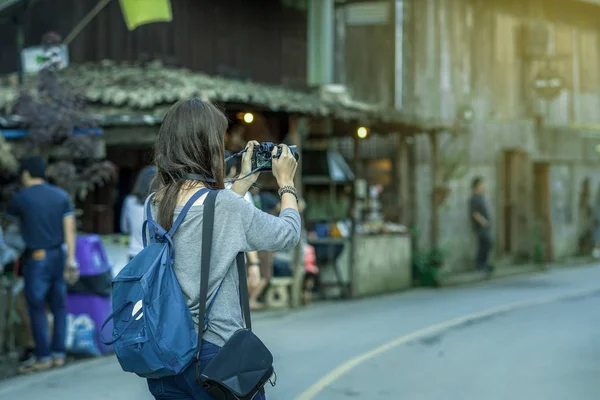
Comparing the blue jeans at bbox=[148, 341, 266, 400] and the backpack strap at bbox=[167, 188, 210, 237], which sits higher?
the backpack strap at bbox=[167, 188, 210, 237]

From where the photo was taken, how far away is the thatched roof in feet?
40.7

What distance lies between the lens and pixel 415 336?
10938 mm

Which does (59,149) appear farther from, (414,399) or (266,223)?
(266,223)

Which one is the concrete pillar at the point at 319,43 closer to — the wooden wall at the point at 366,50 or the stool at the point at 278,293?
the wooden wall at the point at 366,50

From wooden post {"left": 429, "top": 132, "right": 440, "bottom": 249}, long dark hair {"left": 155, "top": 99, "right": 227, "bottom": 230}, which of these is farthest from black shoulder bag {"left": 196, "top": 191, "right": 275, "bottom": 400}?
wooden post {"left": 429, "top": 132, "right": 440, "bottom": 249}

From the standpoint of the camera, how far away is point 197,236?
337cm

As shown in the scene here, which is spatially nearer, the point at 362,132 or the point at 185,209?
the point at 185,209

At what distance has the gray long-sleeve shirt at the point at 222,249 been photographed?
3.34 meters

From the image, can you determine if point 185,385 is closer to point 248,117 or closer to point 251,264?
point 251,264

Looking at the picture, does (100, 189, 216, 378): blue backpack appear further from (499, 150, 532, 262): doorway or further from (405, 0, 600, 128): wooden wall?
(499, 150, 532, 262): doorway

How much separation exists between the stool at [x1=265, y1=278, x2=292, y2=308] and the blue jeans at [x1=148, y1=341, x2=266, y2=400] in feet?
34.1

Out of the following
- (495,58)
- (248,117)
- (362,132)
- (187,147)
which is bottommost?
(187,147)

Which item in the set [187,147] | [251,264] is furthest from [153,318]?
[251,264]

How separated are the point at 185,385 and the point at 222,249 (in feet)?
1.57
